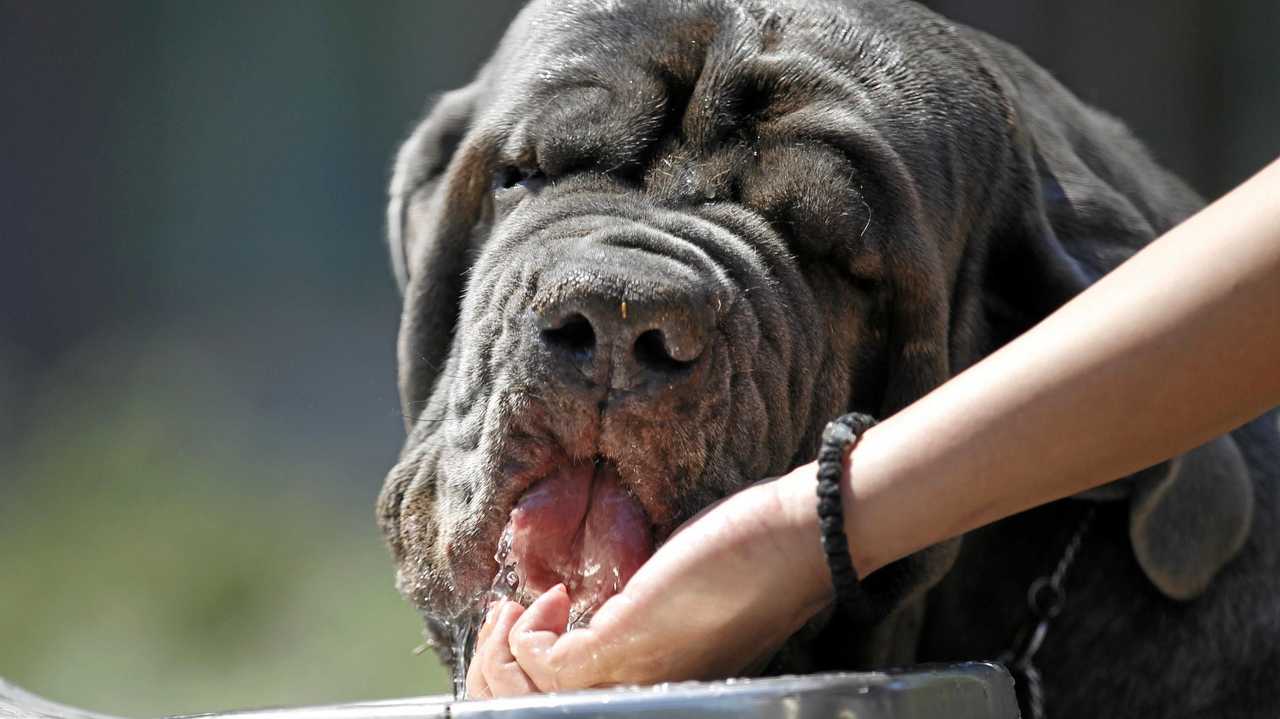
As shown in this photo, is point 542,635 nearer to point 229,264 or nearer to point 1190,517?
point 1190,517

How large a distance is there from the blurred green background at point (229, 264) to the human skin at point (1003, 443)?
5268mm

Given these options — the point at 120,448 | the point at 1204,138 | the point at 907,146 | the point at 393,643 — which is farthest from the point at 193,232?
the point at 907,146

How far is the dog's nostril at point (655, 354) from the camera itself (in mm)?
2203

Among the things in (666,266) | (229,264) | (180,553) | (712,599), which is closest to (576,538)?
(666,266)

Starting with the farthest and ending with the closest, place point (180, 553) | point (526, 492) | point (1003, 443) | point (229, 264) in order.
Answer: point (229, 264)
point (180, 553)
point (526, 492)
point (1003, 443)

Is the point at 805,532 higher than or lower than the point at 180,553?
higher

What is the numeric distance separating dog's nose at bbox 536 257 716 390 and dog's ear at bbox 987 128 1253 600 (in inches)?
38.4

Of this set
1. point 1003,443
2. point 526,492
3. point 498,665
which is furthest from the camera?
point 526,492

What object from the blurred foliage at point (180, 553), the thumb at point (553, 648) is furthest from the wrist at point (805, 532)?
the blurred foliage at point (180, 553)

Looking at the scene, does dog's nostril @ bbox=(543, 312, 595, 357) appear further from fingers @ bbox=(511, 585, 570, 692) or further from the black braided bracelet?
the black braided bracelet

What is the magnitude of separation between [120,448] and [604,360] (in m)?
5.82

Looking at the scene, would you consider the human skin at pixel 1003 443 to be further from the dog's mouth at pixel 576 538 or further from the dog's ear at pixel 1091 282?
the dog's ear at pixel 1091 282

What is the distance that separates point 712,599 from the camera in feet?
5.64

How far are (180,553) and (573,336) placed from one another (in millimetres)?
5463
